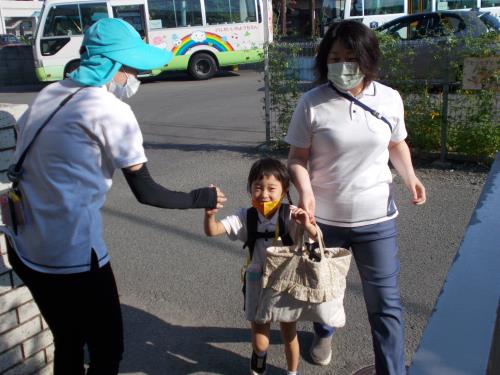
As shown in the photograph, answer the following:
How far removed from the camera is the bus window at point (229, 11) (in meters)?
16.7

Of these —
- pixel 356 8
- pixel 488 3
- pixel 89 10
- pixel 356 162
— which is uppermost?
pixel 89 10

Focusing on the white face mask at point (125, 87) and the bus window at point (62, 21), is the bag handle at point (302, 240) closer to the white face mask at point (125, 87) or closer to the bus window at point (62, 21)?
the white face mask at point (125, 87)

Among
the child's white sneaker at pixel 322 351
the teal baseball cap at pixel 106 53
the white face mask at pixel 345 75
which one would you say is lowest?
the child's white sneaker at pixel 322 351

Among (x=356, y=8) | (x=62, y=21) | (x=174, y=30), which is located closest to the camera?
(x=62, y=21)

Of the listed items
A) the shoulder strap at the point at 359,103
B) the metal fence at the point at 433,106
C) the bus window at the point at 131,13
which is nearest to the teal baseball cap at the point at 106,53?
the shoulder strap at the point at 359,103

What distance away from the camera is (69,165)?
207 centimetres

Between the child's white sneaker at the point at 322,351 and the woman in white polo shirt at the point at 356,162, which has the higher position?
Answer: the woman in white polo shirt at the point at 356,162

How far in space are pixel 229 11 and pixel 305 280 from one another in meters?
15.3

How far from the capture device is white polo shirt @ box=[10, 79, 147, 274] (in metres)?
2.06

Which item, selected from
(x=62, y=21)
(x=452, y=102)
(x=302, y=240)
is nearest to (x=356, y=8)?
(x=62, y=21)

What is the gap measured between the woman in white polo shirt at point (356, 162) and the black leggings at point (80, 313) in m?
0.93

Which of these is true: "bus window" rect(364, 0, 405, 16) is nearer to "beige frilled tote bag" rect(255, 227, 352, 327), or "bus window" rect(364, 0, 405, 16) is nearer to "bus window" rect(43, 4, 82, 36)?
"bus window" rect(43, 4, 82, 36)

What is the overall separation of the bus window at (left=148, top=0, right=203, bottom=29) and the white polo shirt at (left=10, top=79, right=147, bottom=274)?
49.5 ft

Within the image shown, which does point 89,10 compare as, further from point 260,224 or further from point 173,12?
point 260,224
